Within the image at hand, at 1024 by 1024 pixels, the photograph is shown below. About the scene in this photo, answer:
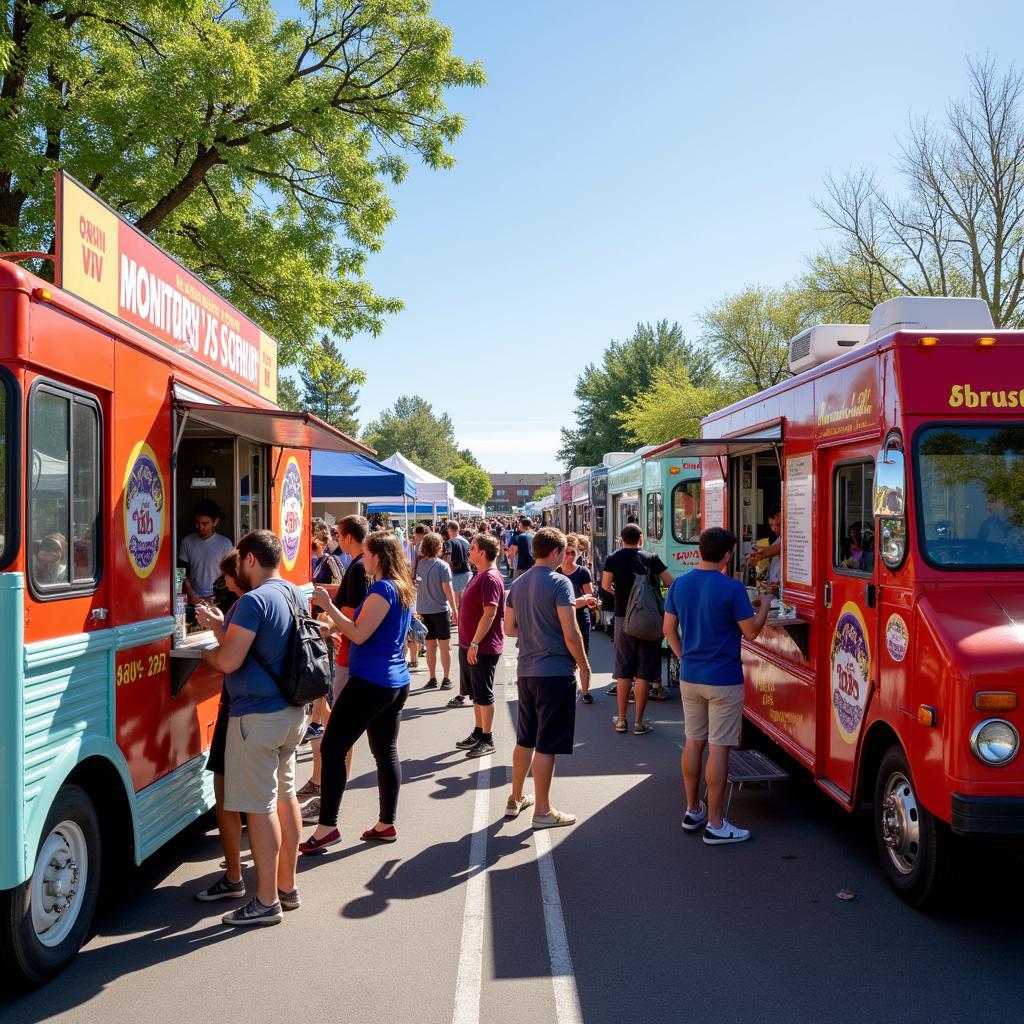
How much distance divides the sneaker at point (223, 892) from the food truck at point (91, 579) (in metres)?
0.36

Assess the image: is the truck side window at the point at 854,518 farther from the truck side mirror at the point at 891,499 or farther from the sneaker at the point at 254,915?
the sneaker at the point at 254,915

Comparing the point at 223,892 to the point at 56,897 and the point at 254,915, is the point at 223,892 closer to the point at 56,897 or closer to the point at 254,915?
the point at 254,915

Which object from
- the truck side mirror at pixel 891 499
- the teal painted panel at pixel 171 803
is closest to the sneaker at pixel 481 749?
the teal painted panel at pixel 171 803

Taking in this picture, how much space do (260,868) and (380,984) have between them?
927mm

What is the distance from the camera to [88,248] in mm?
4512

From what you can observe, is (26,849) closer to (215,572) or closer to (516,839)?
(516,839)

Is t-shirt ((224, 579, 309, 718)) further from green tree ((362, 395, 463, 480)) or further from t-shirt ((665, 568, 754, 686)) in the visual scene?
green tree ((362, 395, 463, 480))

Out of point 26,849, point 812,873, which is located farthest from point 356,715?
point 812,873

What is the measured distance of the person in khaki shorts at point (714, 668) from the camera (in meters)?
5.76

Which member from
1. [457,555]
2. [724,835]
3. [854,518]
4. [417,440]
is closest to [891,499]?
[854,518]

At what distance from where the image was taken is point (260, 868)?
4.50m

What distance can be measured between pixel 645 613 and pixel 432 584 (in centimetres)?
308

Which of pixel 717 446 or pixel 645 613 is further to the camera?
pixel 645 613

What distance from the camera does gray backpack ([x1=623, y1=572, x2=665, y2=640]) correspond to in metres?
8.67
